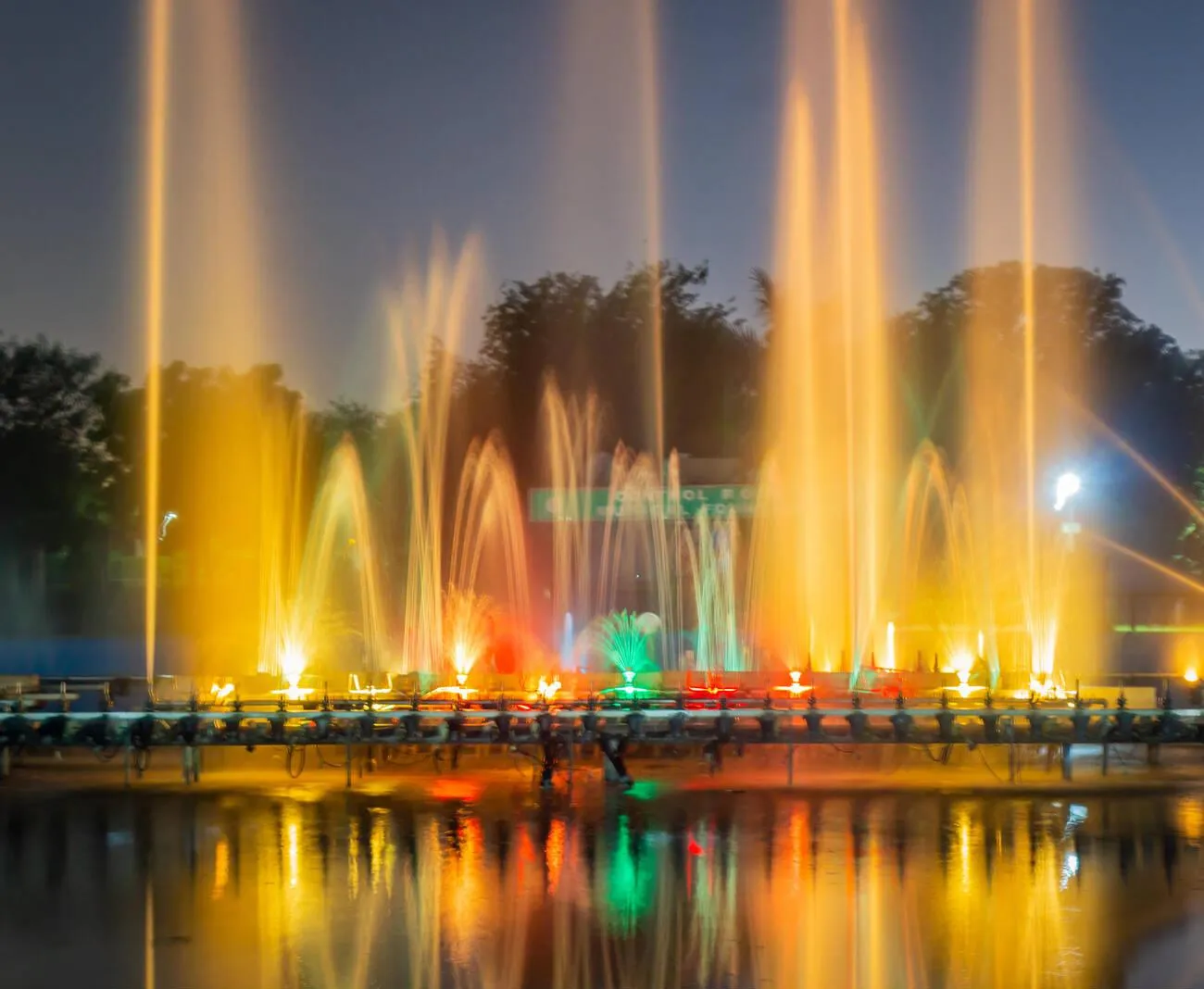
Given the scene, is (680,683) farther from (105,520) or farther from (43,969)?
(105,520)

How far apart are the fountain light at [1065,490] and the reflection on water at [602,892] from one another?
75.1 ft

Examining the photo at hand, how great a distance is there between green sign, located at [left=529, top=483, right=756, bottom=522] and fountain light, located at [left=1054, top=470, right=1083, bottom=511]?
861 cm

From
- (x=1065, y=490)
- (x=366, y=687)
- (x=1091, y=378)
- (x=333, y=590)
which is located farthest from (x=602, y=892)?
(x=1091, y=378)

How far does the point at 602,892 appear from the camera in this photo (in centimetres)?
1362

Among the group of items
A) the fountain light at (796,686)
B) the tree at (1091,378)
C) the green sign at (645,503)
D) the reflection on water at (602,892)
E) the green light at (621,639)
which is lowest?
the reflection on water at (602,892)

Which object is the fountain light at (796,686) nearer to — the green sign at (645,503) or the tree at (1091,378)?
the green sign at (645,503)

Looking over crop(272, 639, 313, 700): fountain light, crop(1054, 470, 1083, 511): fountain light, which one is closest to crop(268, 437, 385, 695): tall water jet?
crop(272, 639, 313, 700): fountain light

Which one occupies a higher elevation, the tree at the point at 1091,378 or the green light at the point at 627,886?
the tree at the point at 1091,378

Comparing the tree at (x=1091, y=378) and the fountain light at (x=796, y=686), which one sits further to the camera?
the tree at (x=1091, y=378)

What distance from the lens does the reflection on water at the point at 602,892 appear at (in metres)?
11.0

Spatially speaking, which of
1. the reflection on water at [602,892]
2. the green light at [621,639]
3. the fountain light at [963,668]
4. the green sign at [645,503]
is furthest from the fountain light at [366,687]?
the green sign at [645,503]

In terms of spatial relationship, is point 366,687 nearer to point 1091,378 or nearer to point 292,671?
point 292,671

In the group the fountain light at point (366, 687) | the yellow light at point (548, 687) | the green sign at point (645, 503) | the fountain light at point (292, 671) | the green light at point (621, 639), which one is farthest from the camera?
the green sign at point (645, 503)

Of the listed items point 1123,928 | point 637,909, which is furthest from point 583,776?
point 1123,928
